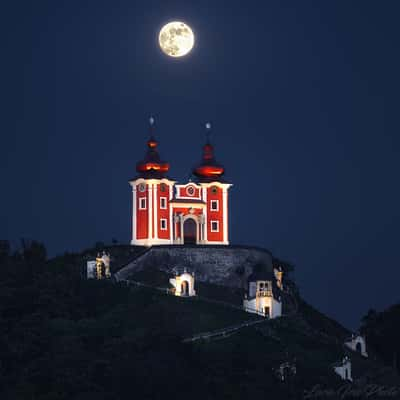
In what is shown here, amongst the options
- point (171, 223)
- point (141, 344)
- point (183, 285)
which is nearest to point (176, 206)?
point (171, 223)

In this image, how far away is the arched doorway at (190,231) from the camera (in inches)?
5330

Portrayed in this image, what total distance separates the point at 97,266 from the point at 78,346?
1521cm

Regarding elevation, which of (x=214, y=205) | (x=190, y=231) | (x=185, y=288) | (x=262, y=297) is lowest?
(x=262, y=297)

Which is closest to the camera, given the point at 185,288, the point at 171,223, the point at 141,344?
the point at 141,344

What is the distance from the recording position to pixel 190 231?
Answer: 135625 mm

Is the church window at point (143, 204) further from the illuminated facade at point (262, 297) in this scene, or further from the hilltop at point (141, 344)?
the illuminated facade at point (262, 297)

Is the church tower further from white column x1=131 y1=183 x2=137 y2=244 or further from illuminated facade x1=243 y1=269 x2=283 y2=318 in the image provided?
illuminated facade x1=243 y1=269 x2=283 y2=318

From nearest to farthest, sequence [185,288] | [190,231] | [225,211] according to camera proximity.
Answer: [185,288], [190,231], [225,211]

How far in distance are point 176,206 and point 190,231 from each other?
8.32 feet

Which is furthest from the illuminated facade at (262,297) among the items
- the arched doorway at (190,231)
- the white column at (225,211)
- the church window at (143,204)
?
the church window at (143,204)

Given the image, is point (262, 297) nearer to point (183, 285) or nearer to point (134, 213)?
point (183, 285)

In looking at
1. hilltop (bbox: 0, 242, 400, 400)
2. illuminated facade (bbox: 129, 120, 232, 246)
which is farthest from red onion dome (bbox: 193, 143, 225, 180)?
hilltop (bbox: 0, 242, 400, 400)

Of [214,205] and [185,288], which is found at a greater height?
[214,205]

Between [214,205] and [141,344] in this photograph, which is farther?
[214,205]
